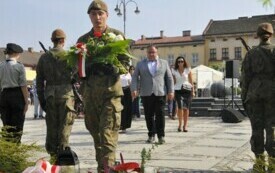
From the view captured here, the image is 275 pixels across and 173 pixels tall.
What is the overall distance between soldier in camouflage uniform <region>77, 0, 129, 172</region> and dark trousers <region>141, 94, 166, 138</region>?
4.13 m

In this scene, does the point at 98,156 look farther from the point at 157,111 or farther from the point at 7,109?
the point at 157,111

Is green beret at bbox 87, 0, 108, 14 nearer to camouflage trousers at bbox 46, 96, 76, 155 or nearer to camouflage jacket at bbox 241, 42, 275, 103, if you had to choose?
camouflage trousers at bbox 46, 96, 76, 155

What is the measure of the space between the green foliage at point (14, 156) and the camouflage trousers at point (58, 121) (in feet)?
7.22

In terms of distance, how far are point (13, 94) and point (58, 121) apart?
1.46 meters

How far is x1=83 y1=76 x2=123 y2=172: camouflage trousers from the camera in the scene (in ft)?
16.2

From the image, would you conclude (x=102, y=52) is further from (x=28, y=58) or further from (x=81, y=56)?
(x=28, y=58)

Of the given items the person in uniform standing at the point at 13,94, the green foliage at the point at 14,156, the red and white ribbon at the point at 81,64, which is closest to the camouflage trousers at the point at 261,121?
the red and white ribbon at the point at 81,64

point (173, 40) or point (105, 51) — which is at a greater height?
point (173, 40)

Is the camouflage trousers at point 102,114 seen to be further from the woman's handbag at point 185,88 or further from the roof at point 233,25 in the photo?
the roof at point 233,25

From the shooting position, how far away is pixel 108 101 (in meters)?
5.02

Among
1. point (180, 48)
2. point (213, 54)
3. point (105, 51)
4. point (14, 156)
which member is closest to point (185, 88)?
point (105, 51)

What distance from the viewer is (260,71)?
5.73 metres

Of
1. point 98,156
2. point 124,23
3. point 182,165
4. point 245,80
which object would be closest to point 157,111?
point 182,165

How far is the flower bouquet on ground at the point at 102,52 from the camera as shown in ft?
16.1
